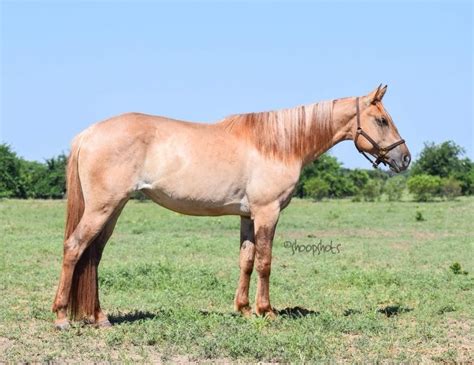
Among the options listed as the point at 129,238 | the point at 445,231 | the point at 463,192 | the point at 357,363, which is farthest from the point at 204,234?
the point at 463,192

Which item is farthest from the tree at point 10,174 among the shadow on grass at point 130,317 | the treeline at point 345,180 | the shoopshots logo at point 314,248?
the shadow on grass at point 130,317

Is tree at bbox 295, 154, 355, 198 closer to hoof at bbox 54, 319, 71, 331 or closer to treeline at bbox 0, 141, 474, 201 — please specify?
treeline at bbox 0, 141, 474, 201

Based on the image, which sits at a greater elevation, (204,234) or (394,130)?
(394,130)

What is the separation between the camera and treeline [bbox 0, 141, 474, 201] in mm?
45688

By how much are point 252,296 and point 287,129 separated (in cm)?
272

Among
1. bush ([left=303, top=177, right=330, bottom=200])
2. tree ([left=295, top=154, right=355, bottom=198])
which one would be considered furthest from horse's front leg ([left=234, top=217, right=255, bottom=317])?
tree ([left=295, top=154, right=355, bottom=198])

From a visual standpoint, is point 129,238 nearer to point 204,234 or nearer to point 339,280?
point 204,234

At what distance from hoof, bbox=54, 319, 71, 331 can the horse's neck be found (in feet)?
10.2

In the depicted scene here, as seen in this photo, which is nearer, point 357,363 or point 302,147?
point 357,363

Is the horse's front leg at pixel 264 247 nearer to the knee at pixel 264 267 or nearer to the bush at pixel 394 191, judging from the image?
the knee at pixel 264 267

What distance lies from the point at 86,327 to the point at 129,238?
422 inches

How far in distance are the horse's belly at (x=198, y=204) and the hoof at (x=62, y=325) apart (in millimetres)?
1525

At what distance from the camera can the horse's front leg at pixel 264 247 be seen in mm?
7531

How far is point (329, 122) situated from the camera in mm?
8008
